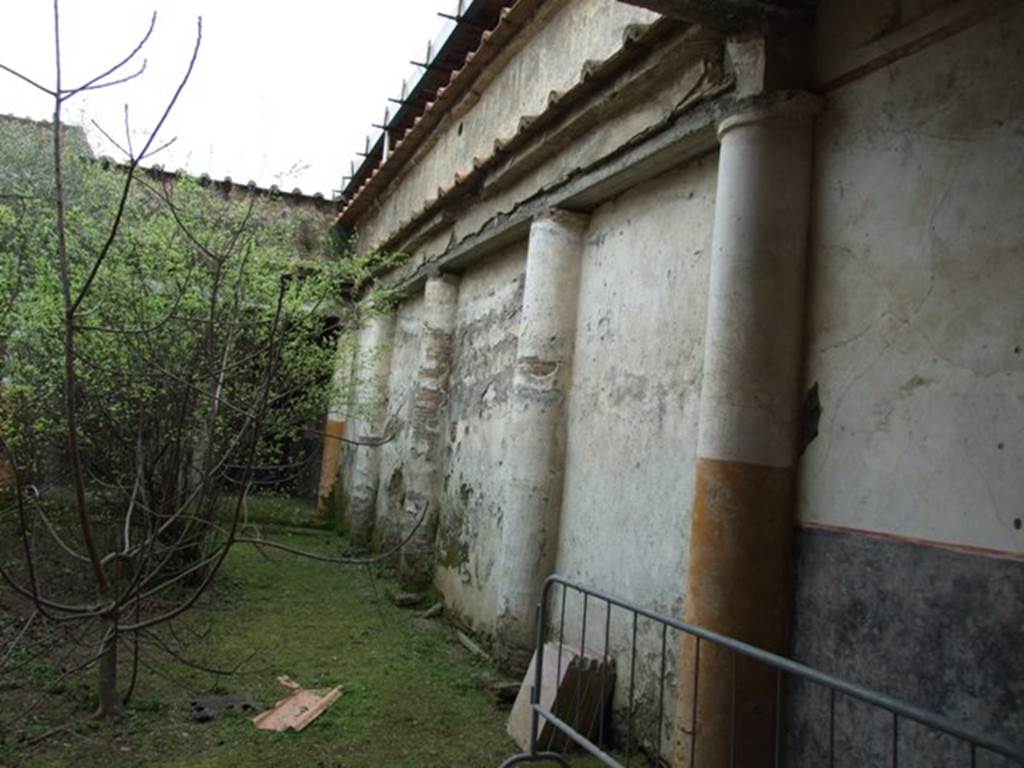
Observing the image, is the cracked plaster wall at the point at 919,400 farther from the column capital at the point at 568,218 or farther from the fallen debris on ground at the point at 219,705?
the fallen debris on ground at the point at 219,705

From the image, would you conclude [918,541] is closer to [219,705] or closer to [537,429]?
[537,429]

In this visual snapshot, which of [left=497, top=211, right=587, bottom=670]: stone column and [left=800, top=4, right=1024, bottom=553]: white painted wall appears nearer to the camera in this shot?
[left=800, top=4, right=1024, bottom=553]: white painted wall

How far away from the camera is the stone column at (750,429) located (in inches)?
138

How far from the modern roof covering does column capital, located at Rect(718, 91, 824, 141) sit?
174 inches

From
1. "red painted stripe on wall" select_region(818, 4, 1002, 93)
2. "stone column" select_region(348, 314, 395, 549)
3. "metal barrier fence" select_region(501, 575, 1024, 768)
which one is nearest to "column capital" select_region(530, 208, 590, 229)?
"red painted stripe on wall" select_region(818, 4, 1002, 93)

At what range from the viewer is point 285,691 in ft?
17.3

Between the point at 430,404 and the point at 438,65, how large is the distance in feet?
16.8

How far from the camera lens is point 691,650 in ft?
11.8

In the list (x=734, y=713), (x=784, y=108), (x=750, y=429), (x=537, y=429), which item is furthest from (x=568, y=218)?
(x=734, y=713)

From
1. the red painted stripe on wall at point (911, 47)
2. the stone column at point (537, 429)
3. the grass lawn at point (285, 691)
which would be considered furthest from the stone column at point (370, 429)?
the red painted stripe on wall at point (911, 47)

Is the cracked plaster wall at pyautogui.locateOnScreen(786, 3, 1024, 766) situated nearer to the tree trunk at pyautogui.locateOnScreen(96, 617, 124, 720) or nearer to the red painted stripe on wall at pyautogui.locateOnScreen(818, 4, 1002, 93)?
the red painted stripe on wall at pyautogui.locateOnScreen(818, 4, 1002, 93)

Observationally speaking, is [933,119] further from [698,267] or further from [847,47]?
[698,267]

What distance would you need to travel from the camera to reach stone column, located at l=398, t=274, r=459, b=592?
339 inches

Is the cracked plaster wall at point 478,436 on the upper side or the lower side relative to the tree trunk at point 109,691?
upper
